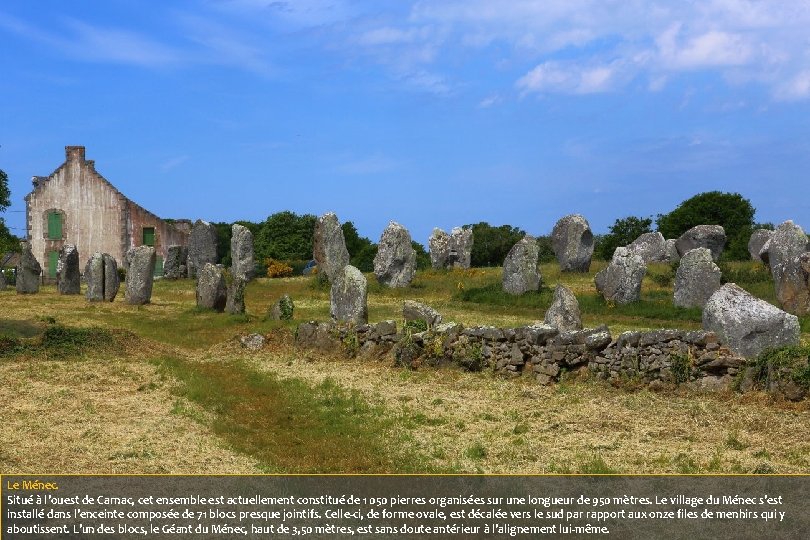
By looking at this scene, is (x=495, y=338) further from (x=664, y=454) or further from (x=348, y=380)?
(x=664, y=454)

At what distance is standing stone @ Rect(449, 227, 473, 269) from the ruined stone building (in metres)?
23.4

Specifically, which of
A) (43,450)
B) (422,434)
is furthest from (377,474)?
(43,450)

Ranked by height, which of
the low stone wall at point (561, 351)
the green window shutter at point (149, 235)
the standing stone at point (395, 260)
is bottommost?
the low stone wall at point (561, 351)

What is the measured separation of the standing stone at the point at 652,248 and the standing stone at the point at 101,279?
24524 mm

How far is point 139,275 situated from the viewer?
3762cm

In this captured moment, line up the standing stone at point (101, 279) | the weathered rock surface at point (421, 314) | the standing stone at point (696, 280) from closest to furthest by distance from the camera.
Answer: the weathered rock surface at point (421, 314), the standing stone at point (696, 280), the standing stone at point (101, 279)

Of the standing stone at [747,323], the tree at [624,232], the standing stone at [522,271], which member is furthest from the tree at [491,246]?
the standing stone at [747,323]

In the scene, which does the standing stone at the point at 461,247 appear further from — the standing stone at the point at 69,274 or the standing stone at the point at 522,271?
the standing stone at the point at 69,274

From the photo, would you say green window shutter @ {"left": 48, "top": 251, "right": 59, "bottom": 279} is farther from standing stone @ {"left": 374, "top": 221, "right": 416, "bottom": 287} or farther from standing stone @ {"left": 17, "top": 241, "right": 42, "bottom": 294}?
standing stone @ {"left": 374, "top": 221, "right": 416, "bottom": 287}

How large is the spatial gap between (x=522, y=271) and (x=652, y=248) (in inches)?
629

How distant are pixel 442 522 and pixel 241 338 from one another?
1666cm

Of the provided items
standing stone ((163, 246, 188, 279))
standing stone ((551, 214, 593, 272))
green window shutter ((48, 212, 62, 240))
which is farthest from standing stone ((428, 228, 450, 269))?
green window shutter ((48, 212, 62, 240))

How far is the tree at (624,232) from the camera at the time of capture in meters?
60.7

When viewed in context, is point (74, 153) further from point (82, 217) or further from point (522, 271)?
point (522, 271)
